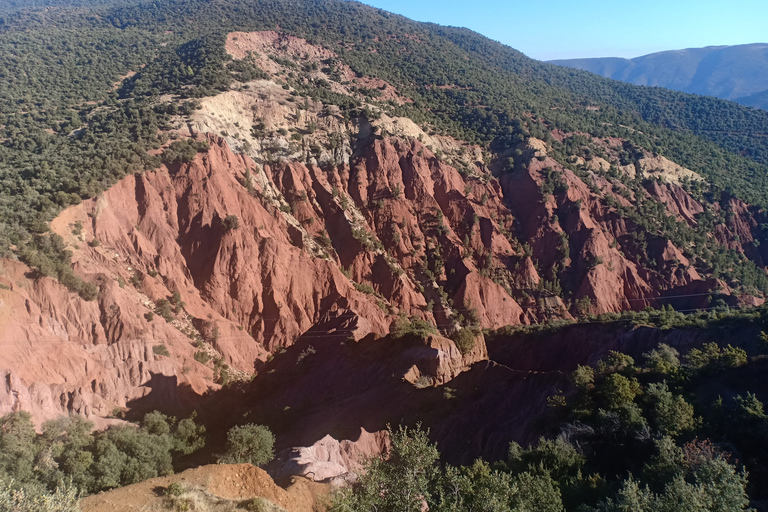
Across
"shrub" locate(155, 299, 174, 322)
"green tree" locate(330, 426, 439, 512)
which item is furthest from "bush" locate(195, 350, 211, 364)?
"green tree" locate(330, 426, 439, 512)

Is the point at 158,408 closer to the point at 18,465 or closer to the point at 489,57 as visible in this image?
the point at 18,465

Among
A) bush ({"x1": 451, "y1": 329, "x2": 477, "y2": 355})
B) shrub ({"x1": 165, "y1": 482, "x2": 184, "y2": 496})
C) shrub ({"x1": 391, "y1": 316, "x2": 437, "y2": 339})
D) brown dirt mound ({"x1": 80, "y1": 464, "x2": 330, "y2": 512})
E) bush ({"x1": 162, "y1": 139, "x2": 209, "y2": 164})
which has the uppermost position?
bush ({"x1": 162, "y1": 139, "x2": 209, "y2": 164})

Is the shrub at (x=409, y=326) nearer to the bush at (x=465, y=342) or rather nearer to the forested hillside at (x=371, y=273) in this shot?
the forested hillside at (x=371, y=273)

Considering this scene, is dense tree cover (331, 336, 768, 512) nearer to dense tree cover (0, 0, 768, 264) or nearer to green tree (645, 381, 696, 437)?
green tree (645, 381, 696, 437)

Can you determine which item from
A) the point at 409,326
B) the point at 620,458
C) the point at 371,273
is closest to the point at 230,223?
the point at 371,273

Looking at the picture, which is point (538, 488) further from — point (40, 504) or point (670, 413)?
point (40, 504)

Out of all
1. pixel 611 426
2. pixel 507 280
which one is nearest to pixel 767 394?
pixel 611 426
